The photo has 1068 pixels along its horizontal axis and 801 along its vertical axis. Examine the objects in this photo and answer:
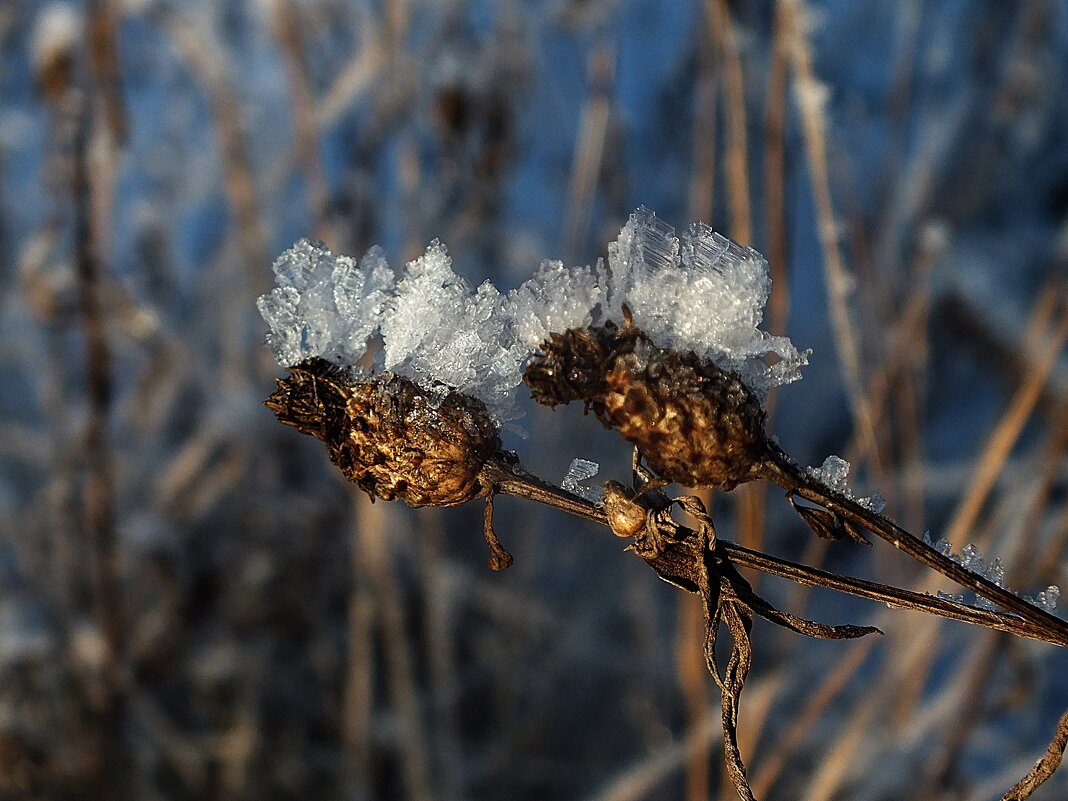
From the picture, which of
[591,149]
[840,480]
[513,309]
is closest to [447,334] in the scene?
[513,309]

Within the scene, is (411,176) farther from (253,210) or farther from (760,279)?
(760,279)

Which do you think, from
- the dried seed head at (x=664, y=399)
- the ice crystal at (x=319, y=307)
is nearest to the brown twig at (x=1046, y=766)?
the dried seed head at (x=664, y=399)

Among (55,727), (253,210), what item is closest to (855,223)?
(253,210)

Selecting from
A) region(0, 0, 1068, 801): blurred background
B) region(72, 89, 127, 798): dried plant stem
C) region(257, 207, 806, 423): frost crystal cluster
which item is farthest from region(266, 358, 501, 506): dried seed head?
region(72, 89, 127, 798): dried plant stem

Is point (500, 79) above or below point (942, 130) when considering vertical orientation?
below

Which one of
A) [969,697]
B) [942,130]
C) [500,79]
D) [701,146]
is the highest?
[942,130]

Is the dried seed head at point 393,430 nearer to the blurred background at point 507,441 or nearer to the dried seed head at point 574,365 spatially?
the dried seed head at point 574,365

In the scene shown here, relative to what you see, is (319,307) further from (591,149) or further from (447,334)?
(591,149)

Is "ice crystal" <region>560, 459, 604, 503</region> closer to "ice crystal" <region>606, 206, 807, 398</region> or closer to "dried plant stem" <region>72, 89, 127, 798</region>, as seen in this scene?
"ice crystal" <region>606, 206, 807, 398</region>
